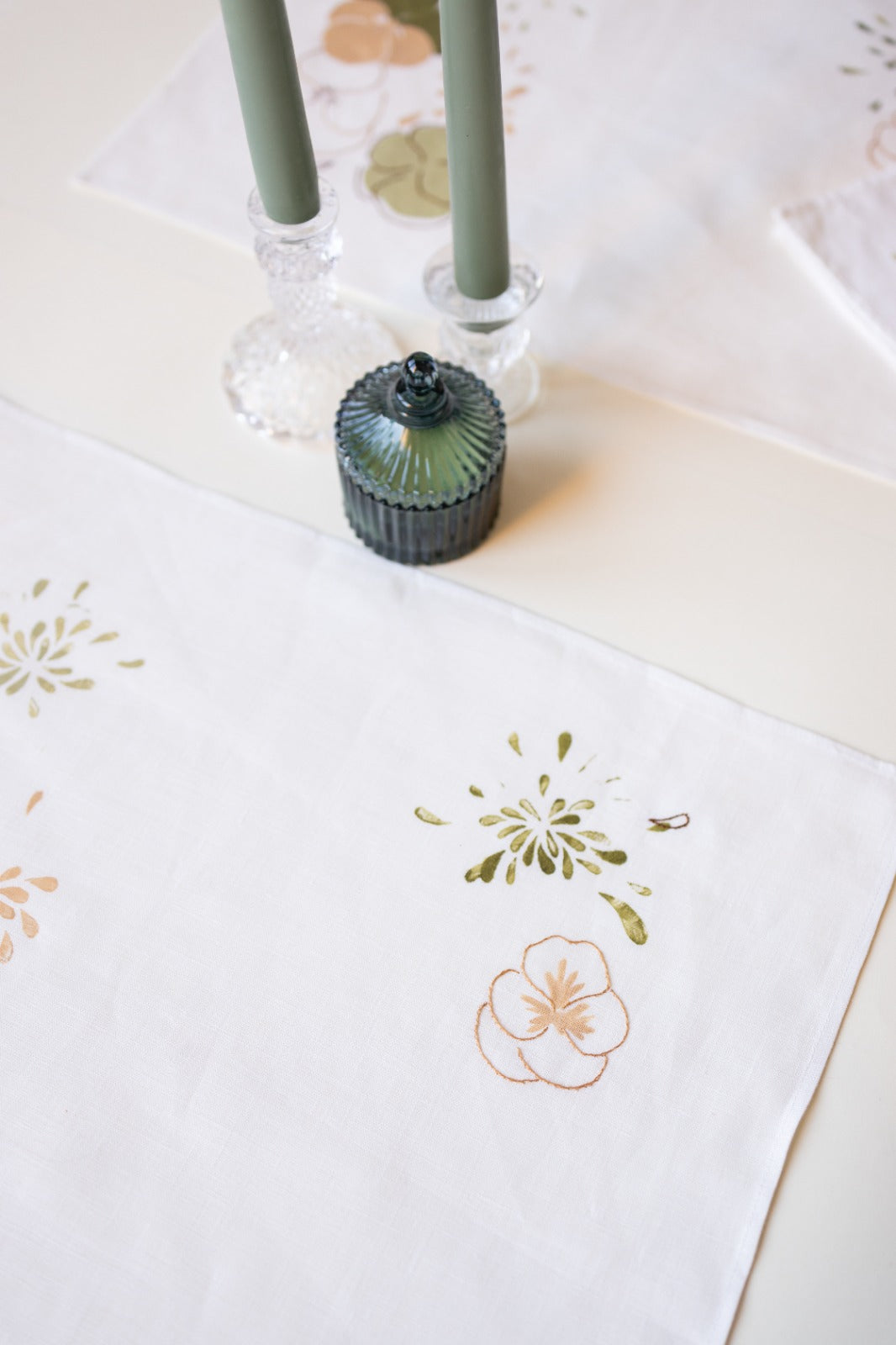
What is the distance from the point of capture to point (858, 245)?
0.77 m

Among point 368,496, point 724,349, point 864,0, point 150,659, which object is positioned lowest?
point 150,659

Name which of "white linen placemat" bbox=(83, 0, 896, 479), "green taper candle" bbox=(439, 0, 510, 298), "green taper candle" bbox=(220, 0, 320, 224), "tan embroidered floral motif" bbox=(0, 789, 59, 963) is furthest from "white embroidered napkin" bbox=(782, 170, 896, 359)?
"tan embroidered floral motif" bbox=(0, 789, 59, 963)

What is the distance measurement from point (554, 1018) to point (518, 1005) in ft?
0.06

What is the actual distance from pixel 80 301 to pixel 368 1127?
1.88 feet

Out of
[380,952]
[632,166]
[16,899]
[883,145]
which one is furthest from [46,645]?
[883,145]

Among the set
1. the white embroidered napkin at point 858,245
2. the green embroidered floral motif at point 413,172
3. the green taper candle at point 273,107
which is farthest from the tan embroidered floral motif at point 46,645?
the white embroidered napkin at point 858,245

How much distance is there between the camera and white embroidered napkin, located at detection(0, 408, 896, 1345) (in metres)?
0.48

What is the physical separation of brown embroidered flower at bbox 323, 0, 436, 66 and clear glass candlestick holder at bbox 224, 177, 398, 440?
286 millimetres

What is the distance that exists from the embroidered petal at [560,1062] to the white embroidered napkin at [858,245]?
0.49 metres

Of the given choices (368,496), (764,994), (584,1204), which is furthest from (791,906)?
(368,496)

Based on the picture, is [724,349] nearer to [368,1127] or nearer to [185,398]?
[185,398]

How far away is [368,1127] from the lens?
0.50m

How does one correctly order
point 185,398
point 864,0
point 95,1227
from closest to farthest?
1. point 95,1227
2. point 185,398
3. point 864,0

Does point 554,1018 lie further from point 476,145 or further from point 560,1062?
point 476,145
